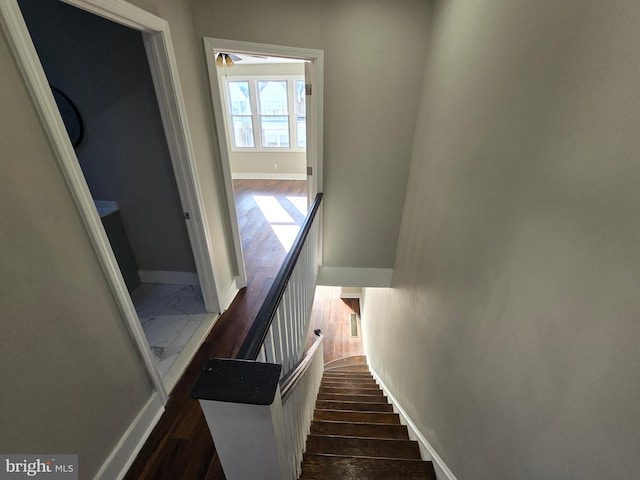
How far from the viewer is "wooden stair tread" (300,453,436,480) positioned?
1.53 metres

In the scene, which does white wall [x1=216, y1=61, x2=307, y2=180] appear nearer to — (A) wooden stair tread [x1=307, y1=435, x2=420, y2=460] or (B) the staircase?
(B) the staircase

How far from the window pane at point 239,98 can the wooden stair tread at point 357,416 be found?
6470 millimetres

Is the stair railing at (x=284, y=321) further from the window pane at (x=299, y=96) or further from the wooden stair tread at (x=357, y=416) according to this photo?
the window pane at (x=299, y=96)

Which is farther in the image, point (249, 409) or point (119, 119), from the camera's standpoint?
point (119, 119)

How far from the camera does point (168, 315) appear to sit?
99.2 inches

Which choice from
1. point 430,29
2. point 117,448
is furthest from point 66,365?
point 430,29

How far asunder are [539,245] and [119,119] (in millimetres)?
2882

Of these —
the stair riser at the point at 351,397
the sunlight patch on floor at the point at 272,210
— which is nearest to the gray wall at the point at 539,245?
the stair riser at the point at 351,397

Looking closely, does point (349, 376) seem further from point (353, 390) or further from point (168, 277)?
point (168, 277)

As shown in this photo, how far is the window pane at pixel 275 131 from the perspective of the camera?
263 inches

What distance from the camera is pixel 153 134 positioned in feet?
7.56

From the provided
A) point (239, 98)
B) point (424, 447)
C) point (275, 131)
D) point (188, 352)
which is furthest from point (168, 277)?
point (239, 98)

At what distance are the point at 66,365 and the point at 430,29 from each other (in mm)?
3055

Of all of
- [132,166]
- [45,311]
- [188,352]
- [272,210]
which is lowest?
[188,352]
